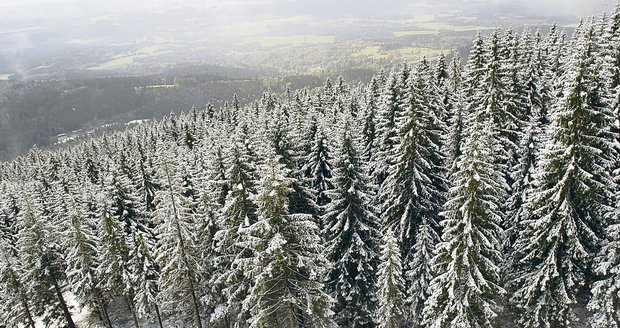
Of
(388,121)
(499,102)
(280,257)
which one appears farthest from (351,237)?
(499,102)

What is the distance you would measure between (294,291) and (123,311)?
2848 cm

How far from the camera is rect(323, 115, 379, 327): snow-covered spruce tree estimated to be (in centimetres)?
2516

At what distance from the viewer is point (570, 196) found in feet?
67.7

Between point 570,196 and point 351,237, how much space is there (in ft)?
38.2

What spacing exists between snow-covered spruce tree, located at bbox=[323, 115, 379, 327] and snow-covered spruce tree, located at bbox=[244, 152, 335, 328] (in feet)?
13.6

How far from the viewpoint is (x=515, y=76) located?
3247cm

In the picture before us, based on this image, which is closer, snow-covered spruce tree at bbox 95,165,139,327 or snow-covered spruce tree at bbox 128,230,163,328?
snow-covered spruce tree at bbox 128,230,163,328

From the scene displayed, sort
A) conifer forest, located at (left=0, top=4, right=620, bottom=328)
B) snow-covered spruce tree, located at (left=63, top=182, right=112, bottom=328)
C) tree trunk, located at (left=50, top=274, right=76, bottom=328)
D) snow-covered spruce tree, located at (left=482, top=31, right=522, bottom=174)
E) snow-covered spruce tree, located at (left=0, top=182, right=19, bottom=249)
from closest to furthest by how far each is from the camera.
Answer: conifer forest, located at (left=0, top=4, right=620, bottom=328), snow-covered spruce tree, located at (left=482, top=31, right=522, bottom=174), snow-covered spruce tree, located at (left=63, top=182, right=112, bottom=328), tree trunk, located at (left=50, top=274, right=76, bottom=328), snow-covered spruce tree, located at (left=0, top=182, right=19, bottom=249)

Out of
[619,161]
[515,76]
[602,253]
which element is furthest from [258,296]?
[515,76]

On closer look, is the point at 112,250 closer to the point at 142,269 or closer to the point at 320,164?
the point at 142,269

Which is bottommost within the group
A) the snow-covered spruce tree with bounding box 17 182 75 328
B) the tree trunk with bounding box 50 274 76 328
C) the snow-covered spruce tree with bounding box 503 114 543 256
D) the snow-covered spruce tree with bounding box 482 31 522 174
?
the tree trunk with bounding box 50 274 76 328

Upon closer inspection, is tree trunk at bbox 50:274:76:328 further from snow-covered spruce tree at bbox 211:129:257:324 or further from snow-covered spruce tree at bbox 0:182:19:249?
snow-covered spruce tree at bbox 211:129:257:324

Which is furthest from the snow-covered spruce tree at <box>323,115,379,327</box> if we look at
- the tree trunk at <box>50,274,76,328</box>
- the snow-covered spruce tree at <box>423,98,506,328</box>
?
the tree trunk at <box>50,274,76,328</box>

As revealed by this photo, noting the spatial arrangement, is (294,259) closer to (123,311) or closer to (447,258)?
(447,258)
